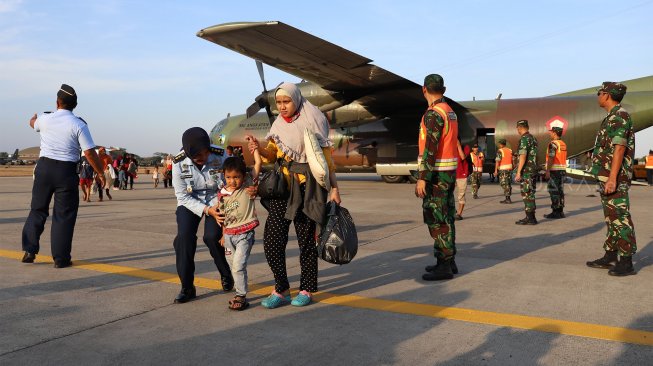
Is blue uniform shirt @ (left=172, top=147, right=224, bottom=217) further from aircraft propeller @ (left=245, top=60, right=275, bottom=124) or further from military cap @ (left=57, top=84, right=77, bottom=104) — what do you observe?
aircraft propeller @ (left=245, top=60, right=275, bottom=124)

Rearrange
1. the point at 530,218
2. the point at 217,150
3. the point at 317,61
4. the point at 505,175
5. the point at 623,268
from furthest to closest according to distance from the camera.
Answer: the point at 317,61 < the point at 505,175 < the point at 530,218 < the point at 623,268 < the point at 217,150

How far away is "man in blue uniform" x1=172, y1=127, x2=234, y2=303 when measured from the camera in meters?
4.17

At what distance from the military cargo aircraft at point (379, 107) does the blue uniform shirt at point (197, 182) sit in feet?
26.1

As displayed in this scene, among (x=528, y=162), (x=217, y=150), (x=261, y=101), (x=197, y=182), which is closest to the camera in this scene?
(x=197, y=182)

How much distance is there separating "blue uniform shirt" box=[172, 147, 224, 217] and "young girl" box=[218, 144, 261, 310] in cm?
23

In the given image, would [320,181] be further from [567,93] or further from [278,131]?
[567,93]

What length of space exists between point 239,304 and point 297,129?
4.85ft

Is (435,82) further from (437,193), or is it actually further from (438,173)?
(437,193)

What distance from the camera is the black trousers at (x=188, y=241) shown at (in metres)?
4.18

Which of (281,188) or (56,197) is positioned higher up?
(281,188)

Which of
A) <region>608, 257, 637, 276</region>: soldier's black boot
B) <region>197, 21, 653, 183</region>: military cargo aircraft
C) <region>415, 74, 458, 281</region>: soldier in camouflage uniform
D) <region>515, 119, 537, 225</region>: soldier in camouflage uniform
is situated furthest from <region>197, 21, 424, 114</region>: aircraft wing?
<region>608, 257, 637, 276</region>: soldier's black boot

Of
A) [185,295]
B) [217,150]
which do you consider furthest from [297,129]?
[185,295]

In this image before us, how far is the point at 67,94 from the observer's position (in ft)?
18.8

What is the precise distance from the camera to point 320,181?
399 cm
